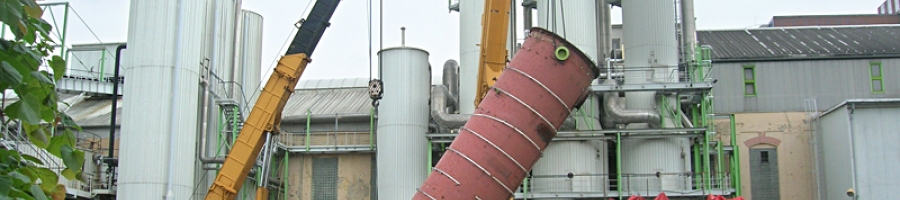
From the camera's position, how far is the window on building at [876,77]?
4441 cm

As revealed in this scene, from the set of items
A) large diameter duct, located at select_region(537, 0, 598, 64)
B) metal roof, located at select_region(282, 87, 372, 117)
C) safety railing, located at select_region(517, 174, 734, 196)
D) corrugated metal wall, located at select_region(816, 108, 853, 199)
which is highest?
large diameter duct, located at select_region(537, 0, 598, 64)

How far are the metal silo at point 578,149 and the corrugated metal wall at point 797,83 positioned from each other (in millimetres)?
8318

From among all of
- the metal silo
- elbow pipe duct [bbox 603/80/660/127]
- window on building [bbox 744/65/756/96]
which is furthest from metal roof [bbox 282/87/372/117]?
window on building [bbox 744/65/756/96]

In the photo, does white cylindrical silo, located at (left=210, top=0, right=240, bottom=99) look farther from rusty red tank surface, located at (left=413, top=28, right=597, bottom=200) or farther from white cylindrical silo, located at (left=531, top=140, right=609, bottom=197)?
rusty red tank surface, located at (left=413, top=28, right=597, bottom=200)

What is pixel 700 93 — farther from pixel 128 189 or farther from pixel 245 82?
pixel 128 189

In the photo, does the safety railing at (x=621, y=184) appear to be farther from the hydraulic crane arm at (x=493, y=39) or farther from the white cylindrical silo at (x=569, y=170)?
the hydraulic crane arm at (x=493, y=39)

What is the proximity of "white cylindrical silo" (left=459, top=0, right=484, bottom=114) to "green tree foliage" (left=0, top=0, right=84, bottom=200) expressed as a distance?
31943mm

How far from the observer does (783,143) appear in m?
42.9

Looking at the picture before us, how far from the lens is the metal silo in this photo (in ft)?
→ 122

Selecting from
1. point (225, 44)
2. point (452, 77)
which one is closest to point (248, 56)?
point (225, 44)

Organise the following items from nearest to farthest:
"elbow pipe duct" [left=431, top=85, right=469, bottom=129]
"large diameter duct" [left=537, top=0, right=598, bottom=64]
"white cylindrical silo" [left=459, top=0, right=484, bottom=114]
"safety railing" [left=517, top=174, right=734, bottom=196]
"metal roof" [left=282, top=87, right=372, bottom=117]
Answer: "safety railing" [left=517, top=174, right=734, bottom=196], "elbow pipe duct" [left=431, top=85, right=469, bottom=129], "large diameter duct" [left=537, top=0, right=598, bottom=64], "white cylindrical silo" [left=459, top=0, right=484, bottom=114], "metal roof" [left=282, top=87, right=372, bottom=117]

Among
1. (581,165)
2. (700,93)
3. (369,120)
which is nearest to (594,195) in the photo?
(581,165)

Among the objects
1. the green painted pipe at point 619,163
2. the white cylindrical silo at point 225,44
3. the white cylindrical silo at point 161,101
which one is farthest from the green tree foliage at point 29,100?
the white cylindrical silo at point 225,44

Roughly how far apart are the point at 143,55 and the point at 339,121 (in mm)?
10944
